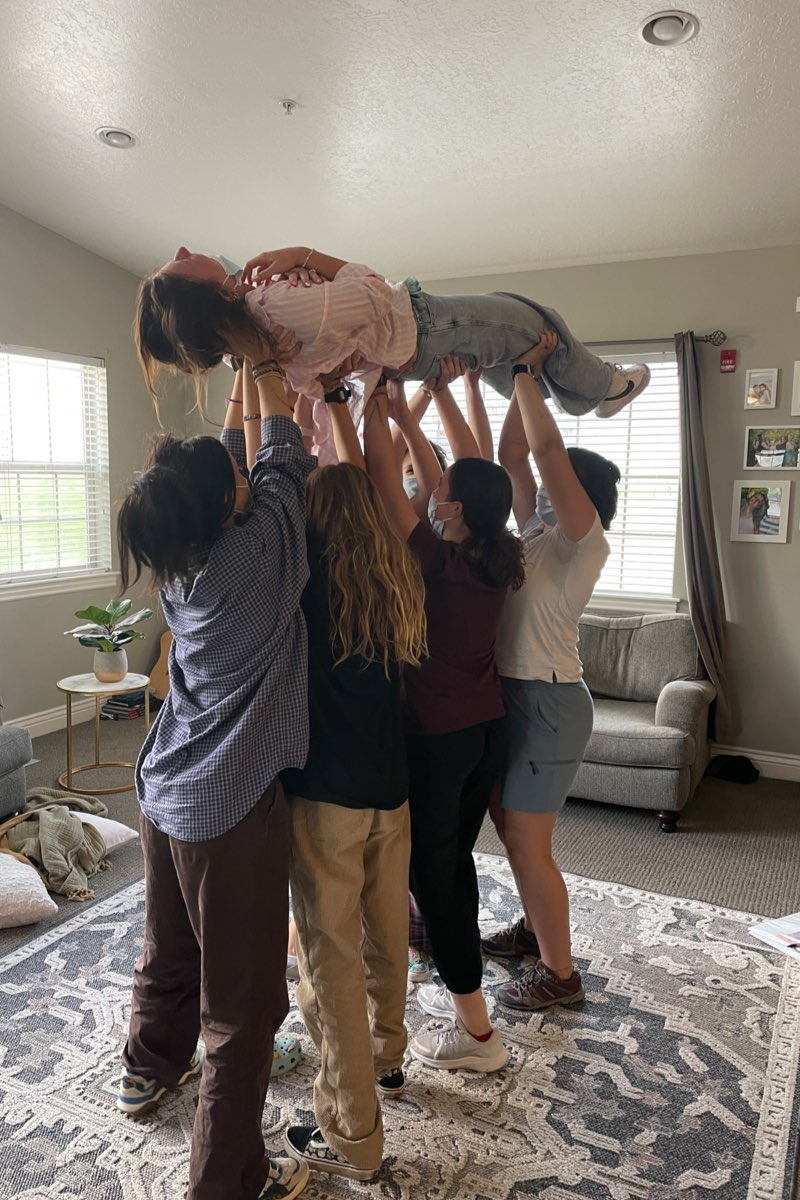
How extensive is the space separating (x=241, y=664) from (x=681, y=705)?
9.01 ft

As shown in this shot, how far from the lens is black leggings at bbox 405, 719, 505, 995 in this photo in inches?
72.7

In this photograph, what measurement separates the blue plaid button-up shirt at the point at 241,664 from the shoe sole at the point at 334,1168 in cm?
78

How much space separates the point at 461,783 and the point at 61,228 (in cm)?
433

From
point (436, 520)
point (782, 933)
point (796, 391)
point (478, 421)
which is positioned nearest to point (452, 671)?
point (436, 520)

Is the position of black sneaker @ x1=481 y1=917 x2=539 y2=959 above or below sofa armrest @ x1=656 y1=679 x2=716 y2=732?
below

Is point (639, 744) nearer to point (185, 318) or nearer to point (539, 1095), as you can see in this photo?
point (539, 1095)

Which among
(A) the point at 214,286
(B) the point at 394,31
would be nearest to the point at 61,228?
(B) the point at 394,31

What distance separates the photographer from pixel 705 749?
4.14 m

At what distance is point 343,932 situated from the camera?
1.62 meters

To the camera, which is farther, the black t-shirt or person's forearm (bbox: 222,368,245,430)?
person's forearm (bbox: 222,368,245,430)

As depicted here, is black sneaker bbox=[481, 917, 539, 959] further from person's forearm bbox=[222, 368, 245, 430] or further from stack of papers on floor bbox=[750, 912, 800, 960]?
person's forearm bbox=[222, 368, 245, 430]

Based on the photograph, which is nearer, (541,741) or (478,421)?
(541,741)

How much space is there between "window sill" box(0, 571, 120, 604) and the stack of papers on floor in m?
4.01

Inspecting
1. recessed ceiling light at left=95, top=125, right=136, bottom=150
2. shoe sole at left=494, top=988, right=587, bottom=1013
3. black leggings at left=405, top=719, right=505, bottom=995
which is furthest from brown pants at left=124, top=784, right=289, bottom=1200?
recessed ceiling light at left=95, top=125, right=136, bottom=150
